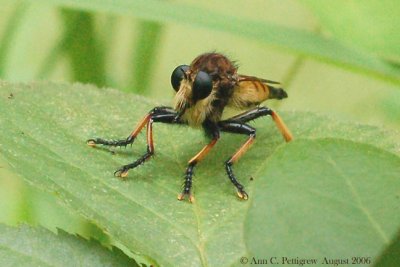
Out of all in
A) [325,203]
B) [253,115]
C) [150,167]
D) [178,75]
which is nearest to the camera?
[325,203]

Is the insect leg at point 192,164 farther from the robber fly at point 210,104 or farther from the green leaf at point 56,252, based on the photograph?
the green leaf at point 56,252

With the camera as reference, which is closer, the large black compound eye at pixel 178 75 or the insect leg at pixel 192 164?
the insect leg at pixel 192 164

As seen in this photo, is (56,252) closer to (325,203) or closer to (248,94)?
(325,203)

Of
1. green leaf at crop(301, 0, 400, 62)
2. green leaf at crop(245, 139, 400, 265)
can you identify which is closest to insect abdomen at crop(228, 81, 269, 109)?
green leaf at crop(301, 0, 400, 62)

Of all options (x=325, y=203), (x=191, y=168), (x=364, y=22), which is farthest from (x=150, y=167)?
(x=325, y=203)

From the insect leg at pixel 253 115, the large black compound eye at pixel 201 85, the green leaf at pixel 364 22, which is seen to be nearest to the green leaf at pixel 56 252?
the large black compound eye at pixel 201 85

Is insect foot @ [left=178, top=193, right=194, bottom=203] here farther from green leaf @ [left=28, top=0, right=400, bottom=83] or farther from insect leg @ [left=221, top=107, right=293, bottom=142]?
green leaf @ [left=28, top=0, right=400, bottom=83]

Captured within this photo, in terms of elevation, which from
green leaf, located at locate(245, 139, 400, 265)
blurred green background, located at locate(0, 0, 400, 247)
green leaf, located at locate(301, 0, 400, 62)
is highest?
green leaf, located at locate(245, 139, 400, 265)
